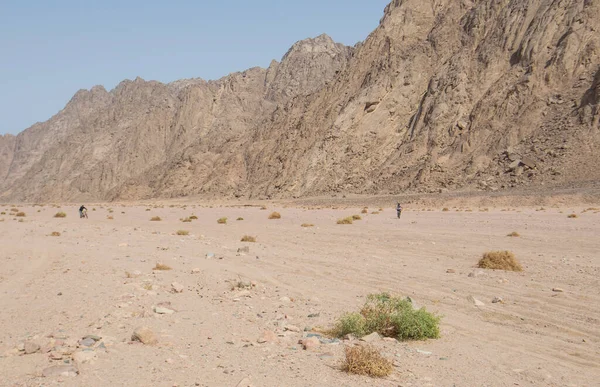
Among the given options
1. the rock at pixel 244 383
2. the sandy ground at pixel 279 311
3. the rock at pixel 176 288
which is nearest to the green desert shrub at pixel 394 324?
the sandy ground at pixel 279 311

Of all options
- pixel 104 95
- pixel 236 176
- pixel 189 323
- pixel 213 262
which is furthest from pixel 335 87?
pixel 104 95

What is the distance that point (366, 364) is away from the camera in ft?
19.0

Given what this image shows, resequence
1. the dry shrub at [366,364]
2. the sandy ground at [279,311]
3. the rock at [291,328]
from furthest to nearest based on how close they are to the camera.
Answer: the rock at [291,328]
the sandy ground at [279,311]
the dry shrub at [366,364]

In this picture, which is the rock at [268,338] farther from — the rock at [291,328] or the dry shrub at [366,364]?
the dry shrub at [366,364]

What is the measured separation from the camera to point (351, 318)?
24.1 feet

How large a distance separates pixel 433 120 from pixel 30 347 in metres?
57.3

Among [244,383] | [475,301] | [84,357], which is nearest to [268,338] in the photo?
[244,383]

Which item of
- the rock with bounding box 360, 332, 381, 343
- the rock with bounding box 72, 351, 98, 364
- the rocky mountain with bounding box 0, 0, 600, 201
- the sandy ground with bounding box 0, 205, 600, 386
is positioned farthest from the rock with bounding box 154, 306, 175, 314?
the rocky mountain with bounding box 0, 0, 600, 201

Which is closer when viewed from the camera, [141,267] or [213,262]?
[141,267]

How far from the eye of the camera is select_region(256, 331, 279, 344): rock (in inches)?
272

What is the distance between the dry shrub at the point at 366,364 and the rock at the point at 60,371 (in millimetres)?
2978

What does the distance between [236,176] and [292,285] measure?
71.0 metres

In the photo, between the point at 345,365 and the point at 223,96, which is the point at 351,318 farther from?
the point at 223,96

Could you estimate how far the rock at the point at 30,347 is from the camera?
6164 millimetres
